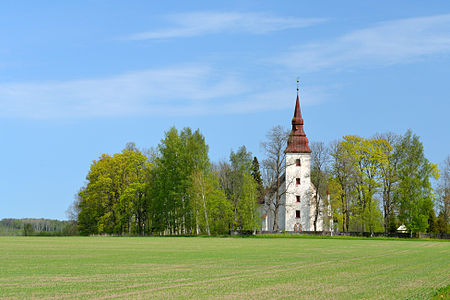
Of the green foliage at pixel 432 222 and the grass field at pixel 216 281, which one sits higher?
the green foliage at pixel 432 222

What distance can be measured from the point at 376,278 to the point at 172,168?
69906 millimetres

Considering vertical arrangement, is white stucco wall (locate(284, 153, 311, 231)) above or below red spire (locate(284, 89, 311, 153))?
below

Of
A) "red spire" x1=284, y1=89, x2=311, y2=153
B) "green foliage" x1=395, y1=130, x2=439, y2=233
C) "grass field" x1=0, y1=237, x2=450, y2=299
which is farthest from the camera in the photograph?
"red spire" x1=284, y1=89, x2=311, y2=153

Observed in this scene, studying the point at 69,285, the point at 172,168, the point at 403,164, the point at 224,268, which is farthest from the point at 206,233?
the point at 69,285

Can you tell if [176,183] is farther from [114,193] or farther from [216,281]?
[216,281]

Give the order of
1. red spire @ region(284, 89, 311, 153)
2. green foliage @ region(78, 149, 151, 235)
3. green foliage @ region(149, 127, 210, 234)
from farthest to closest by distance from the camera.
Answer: red spire @ region(284, 89, 311, 153) < green foliage @ region(78, 149, 151, 235) < green foliage @ region(149, 127, 210, 234)

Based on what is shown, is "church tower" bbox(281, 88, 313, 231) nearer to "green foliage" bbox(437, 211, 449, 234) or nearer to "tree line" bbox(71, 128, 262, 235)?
"tree line" bbox(71, 128, 262, 235)

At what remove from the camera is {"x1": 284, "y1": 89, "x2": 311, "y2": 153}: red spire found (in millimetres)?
97812

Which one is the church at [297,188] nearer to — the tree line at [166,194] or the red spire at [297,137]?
the red spire at [297,137]

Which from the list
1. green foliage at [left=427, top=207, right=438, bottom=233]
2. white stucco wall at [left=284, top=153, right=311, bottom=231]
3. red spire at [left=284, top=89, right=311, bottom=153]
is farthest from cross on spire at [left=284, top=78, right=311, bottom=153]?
green foliage at [left=427, top=207, right=438, bottom=233]

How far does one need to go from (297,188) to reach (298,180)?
1316 mm

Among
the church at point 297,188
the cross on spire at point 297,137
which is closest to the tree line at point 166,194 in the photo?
the church at point 297,188

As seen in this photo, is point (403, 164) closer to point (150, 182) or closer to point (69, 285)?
point (150, 182)

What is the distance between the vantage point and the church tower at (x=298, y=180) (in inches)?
3775
